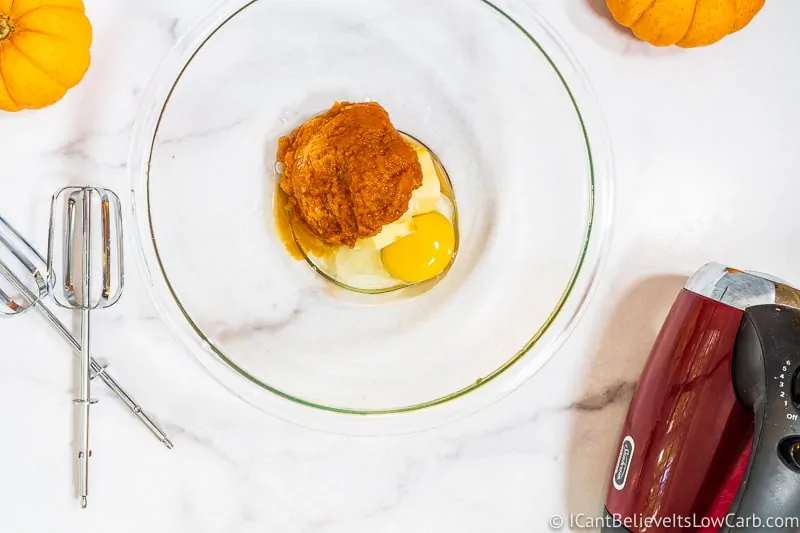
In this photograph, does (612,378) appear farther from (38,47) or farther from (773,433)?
(38,47)

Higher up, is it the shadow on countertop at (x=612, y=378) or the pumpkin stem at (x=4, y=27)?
the pumpkin stem at (x=4, y=27)

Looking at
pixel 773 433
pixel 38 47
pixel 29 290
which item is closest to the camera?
pixel 773 433

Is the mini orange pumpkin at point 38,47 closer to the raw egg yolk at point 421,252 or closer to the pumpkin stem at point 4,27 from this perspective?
the pumpkin stem at point 4,27

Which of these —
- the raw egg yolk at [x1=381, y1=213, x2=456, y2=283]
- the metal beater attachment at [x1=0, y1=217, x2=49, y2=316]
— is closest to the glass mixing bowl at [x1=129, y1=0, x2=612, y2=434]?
the raw egg yolk at [x1=381, y1=213, x2=456, y2=283]

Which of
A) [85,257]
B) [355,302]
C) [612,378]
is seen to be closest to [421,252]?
[355,302]

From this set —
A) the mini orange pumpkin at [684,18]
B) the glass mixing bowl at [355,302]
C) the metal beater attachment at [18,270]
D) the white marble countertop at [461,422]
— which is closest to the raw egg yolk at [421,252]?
the glass mixing bowl at [355,302]

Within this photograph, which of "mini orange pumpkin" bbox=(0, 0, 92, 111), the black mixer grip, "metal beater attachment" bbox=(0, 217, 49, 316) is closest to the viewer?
the black mixer grip

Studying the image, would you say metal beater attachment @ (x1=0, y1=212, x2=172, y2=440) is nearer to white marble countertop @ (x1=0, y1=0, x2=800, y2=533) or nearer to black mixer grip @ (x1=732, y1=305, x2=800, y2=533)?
white marble countertop @ (x1=0, y1=0, x2=800, y2=533)

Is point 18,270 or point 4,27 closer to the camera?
point 4,27
